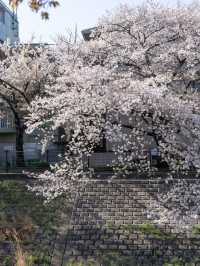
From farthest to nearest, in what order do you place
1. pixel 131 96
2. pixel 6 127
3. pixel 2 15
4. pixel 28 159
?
pixel 2 15 < pixel 6 127 < pixel 28 159 < pixel 131 96

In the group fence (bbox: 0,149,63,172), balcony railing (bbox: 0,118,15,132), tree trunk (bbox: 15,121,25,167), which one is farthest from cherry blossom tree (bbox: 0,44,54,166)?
balcony railing (bbox: 0,118,15,132)

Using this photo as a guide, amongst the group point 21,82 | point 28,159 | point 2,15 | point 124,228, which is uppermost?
point 2,15

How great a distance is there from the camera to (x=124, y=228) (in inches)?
566

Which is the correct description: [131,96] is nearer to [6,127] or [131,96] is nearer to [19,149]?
[19,149]

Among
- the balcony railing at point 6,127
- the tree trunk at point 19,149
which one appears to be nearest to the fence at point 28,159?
the tree trunk at point 19,149

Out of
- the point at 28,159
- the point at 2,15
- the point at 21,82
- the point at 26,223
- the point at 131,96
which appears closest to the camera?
the point at 26,223

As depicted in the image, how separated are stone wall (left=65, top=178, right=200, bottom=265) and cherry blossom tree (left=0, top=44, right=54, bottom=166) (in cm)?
893

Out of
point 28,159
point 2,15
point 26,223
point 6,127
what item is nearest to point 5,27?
point 2,15

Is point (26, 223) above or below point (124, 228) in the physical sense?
below

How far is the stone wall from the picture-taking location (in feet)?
44.3

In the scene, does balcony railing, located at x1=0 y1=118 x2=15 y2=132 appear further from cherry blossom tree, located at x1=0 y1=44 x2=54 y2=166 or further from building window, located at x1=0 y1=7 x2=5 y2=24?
building window, located at x1=0 y1=7 x2=5 y2=24

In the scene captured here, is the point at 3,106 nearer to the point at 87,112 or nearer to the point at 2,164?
the point at 2,164

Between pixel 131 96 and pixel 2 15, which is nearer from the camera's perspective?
pixel 131 96

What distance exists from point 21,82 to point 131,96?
33.3 feet
